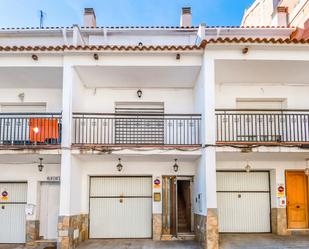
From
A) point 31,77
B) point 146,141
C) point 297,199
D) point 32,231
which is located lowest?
point 32,231

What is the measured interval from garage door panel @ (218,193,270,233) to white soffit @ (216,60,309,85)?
430 centimetres

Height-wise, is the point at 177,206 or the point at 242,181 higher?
the point at 242,181

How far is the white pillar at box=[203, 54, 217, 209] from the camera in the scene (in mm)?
10378

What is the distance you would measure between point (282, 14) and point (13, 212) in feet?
47.1

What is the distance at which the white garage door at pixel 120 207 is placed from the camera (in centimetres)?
1305

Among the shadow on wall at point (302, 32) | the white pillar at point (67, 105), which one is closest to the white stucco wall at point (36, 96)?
the white pillar at point (67, 105)

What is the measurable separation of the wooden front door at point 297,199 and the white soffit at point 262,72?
3.53m

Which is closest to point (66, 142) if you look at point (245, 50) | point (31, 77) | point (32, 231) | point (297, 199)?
point (31, 77)

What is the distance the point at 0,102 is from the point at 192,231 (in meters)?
8.65

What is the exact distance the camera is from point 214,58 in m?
11.0

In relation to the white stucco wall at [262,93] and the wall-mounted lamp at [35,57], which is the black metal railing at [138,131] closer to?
the white stucco wall at [262,93]

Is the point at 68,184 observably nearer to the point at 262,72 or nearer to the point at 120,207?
the point at 120,207

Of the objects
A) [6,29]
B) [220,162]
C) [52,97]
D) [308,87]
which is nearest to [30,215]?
[52,97]

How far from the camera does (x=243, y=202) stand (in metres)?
13.3
